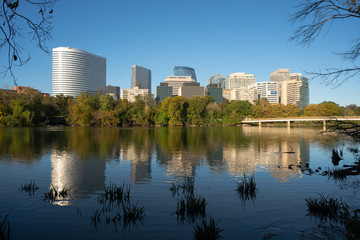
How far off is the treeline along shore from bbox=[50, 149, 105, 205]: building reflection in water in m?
64.8

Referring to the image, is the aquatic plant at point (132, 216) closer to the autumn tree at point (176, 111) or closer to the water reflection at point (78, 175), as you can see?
the water reflection at point (78, 175)

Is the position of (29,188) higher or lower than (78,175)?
higher

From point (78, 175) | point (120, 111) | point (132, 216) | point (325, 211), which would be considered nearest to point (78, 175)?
point (78, 175)

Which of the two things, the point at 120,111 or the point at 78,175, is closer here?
the point at 78,175

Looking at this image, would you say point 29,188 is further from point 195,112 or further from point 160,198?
point 195,112

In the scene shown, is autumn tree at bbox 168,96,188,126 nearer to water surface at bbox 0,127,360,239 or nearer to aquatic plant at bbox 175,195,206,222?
water surface at bbox 0,127,360,239

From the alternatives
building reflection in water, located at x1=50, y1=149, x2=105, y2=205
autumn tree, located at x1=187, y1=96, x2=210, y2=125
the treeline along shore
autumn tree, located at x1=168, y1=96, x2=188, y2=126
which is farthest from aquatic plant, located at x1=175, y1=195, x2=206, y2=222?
autumn tree, located at x1=187, y1=96, x2=210, y2=125

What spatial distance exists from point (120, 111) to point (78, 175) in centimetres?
8160

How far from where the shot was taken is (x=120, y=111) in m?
93.0

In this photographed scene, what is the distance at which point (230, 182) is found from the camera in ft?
38.9

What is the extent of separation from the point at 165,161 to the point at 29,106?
7369cm

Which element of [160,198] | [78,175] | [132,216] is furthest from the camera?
[78,175]

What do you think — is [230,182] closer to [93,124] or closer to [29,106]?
[29,106]

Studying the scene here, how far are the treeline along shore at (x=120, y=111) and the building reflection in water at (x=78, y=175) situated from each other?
6481 centimetres
